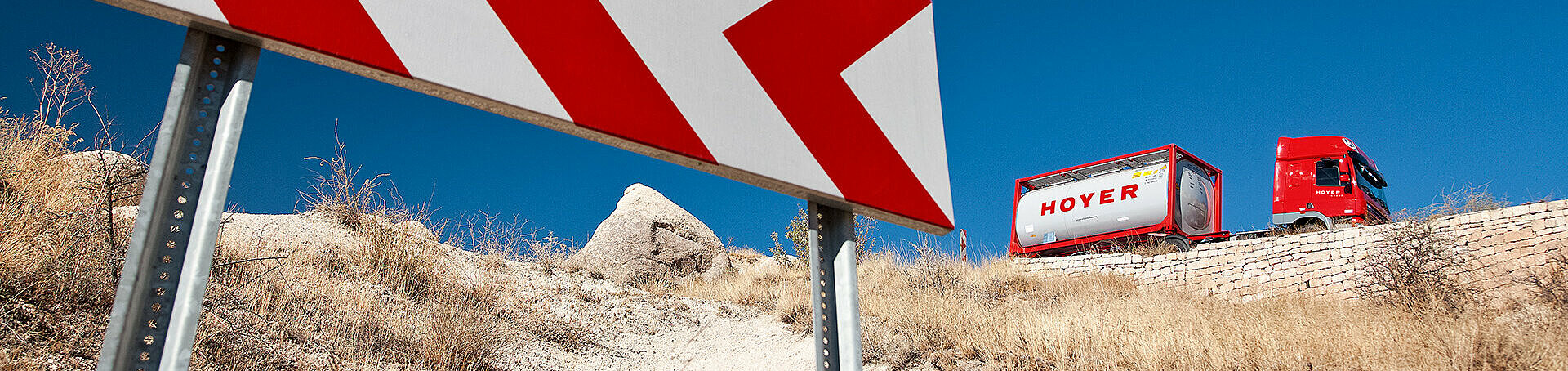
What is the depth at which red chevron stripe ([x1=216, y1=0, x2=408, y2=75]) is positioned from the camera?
1008mm

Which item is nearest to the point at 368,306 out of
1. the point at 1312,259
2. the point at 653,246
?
the point at 653,246

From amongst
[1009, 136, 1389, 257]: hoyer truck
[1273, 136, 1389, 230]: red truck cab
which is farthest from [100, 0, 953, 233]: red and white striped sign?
[1273, 136, 1389, 230]: red truck cab

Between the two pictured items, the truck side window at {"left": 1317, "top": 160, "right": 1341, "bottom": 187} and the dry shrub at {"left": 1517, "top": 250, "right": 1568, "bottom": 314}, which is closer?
the dry shrub at {"left": 1517, "top": 250, "right": 1568, "bottom": 314}

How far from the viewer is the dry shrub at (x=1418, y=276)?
25.6 ft

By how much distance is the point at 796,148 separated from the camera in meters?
1.64

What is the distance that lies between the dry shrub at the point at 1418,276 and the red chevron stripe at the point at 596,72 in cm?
846

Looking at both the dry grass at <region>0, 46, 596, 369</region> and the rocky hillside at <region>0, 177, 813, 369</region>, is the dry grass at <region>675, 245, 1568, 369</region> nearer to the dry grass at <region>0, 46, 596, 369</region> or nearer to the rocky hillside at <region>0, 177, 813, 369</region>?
the rocky hillside at <region>0, 177, 813, 369</region>

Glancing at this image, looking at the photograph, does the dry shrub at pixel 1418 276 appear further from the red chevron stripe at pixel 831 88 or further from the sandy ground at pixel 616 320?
the red chevron stripe at pixel 831 88

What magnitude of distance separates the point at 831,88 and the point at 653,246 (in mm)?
12556

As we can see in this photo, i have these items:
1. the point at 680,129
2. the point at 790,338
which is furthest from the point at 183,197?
the point at 790,338

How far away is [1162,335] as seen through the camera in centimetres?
612

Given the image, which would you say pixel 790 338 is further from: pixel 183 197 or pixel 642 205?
pixel 642 205

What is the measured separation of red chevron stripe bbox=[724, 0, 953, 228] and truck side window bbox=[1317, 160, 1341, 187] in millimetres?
18579

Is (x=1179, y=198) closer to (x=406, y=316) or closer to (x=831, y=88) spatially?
(x=406, y=316)
